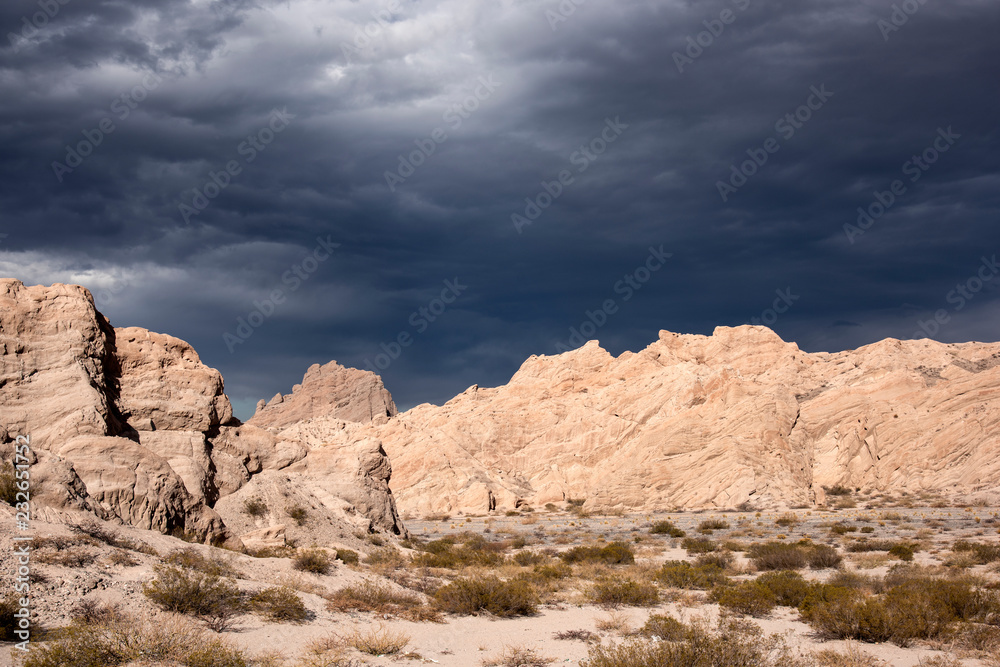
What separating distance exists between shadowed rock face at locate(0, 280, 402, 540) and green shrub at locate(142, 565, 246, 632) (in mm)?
3139

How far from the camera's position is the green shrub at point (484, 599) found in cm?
1366

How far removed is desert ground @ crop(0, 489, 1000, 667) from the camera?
9586mm

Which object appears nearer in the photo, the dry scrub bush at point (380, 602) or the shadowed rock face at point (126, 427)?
the dry scrub bush at point (380, 602)

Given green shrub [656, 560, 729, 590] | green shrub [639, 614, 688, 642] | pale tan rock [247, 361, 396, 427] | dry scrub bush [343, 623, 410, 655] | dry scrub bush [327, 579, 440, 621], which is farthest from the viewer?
pale tan rock [247, 361, 396, 427]

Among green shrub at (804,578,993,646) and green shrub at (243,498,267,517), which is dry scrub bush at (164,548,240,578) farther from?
green shrub at (804,578,993,646)

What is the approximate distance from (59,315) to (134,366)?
3.09 m

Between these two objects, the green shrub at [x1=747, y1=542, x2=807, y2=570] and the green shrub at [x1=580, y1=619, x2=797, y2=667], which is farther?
the green shrub at [x1=747, y1=542, x2=807, y2=570]

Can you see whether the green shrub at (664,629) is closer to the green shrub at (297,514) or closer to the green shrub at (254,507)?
the green shrub at (297,514)

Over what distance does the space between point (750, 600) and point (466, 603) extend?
651cm

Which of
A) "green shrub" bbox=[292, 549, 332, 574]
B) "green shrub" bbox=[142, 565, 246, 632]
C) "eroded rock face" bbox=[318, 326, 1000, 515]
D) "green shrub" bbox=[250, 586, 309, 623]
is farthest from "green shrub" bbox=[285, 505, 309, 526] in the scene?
"eroded rock face" bbox=[318, 326, 1000, 515]

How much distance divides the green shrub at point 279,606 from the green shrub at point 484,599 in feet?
11.2

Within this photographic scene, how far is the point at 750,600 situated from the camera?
46.5ft

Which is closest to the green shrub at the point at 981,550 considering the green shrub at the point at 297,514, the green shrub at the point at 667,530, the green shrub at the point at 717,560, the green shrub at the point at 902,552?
the green shrub at the point at 902,552

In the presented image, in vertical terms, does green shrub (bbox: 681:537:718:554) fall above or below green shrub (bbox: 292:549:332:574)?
below
